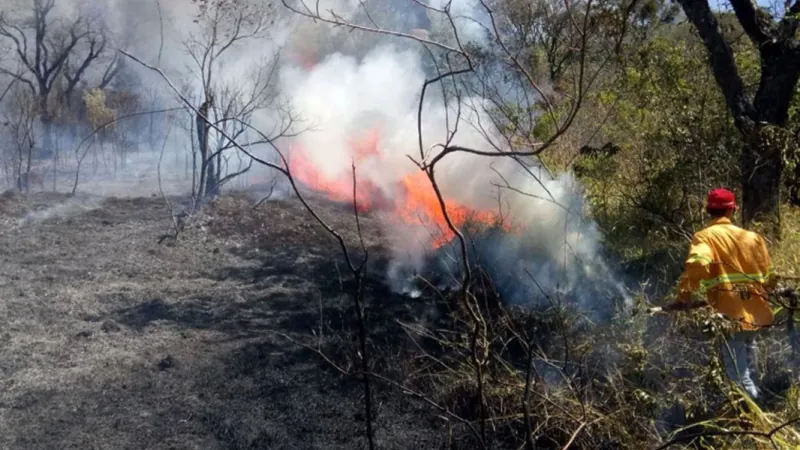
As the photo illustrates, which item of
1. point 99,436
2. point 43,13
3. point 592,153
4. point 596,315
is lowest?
point 99,436

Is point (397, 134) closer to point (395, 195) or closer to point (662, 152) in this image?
point (395, 195)

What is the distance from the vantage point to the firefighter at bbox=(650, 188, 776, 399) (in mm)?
4645

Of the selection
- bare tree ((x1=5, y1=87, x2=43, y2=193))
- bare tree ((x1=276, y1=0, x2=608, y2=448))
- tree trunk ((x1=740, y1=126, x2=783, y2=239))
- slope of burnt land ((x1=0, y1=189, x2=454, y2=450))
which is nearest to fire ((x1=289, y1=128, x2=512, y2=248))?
bare tree ((x1=276, y1=0, x2=608, y2=448))

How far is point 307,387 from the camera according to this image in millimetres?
6195

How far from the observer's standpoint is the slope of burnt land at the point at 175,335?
541 cm

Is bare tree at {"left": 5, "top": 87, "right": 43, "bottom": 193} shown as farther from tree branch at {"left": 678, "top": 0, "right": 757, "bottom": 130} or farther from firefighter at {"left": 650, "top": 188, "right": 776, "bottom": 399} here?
firefighter at {"left": 650, "top": 188, "right": 776, "bottom": 399}

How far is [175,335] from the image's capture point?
294 inches

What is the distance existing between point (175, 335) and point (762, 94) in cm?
654

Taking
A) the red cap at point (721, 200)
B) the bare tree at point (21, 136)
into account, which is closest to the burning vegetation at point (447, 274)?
the bare tree at point (21, 136)

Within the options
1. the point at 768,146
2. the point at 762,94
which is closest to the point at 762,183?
the point at 768,146

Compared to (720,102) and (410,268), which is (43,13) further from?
(720,102)

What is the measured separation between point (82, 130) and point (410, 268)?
1804 cm

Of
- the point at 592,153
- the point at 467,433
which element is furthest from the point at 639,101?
the point at 467,433

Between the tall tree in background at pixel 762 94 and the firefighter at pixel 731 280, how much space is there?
246 cm
